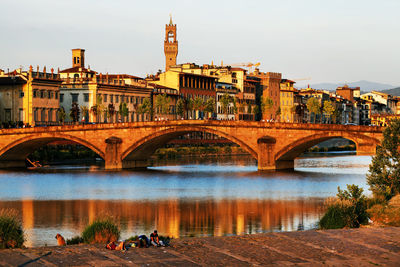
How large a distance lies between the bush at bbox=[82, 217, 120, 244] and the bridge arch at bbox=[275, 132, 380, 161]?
47.8 metres

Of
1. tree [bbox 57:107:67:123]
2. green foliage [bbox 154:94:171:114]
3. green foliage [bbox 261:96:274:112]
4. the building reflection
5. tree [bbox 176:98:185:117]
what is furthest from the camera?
green foliage [bbox 261:96:274:112]

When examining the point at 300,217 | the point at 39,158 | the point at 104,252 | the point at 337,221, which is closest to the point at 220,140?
the point at 39,158

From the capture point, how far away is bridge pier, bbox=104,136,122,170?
278 ft

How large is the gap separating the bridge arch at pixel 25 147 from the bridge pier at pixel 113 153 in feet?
3.58

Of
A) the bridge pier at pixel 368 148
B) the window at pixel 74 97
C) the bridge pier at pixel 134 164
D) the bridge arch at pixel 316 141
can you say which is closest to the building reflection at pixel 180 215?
the bridge pier at pixel 368 148

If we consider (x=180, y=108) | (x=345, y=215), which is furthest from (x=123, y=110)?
(x=345, y=215)

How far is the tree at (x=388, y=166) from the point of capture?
41.1m

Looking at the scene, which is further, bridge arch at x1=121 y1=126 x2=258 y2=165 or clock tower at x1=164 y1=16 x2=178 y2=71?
clock tower at x1=164 y1=16 x2=178 y2=71

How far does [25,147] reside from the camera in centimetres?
9025

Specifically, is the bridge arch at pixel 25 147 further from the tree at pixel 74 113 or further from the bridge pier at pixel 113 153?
the tree at pixel 74 113

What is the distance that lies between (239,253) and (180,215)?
19.4 m

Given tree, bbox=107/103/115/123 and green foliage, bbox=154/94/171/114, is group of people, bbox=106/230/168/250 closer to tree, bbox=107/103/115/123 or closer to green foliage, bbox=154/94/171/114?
tree, bbox=107/103/115/123

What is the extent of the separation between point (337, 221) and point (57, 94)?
88.9 meters

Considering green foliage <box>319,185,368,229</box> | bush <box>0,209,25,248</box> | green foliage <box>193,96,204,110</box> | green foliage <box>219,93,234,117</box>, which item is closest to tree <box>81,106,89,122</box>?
green foliage <box>193,96,204,110</box>
